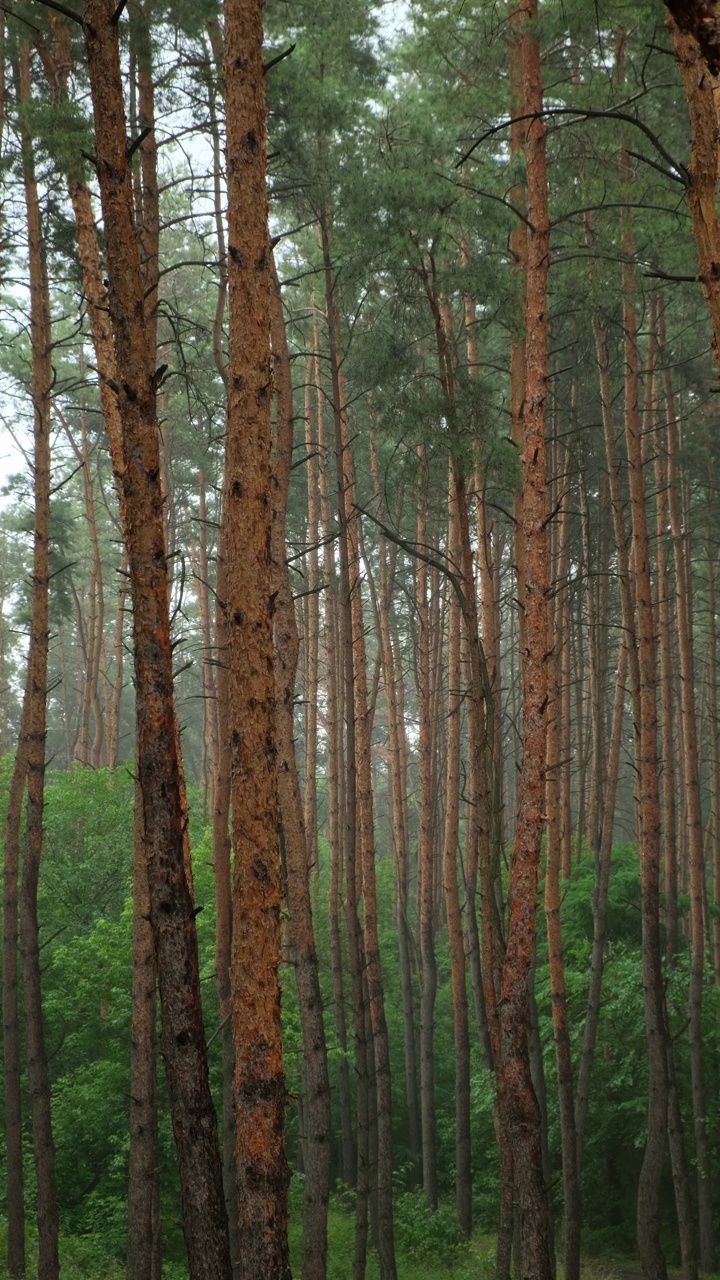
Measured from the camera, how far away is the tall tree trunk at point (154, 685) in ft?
20.4

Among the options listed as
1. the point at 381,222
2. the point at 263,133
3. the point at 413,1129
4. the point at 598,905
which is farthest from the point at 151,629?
the point at 413,1129

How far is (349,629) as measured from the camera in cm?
1278

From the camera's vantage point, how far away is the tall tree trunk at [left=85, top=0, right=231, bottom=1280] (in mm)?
6215

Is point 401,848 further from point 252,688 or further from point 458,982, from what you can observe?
point 252,688

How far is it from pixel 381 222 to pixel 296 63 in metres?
1.63

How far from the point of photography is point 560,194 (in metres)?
12.0

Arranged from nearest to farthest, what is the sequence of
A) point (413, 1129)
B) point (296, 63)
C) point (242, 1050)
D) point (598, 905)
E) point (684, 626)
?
point (242, 1050)
point (296, 63)
point (598, 905)
point (684, 626)
point (413, 1129)

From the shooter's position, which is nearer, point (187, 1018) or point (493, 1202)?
point (187, 1018)

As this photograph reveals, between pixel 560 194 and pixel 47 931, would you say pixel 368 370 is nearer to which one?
pixel 560 194

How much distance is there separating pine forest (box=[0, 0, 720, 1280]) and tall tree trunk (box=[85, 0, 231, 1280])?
1.0 inches

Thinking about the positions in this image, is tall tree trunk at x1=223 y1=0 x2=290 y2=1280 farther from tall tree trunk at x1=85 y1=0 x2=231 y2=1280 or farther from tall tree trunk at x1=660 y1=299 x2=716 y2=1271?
tall tree trunk at x1=660 y1=299 x2=716 y2=1271

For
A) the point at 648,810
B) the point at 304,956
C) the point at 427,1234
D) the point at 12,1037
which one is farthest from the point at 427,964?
the point at 304,956

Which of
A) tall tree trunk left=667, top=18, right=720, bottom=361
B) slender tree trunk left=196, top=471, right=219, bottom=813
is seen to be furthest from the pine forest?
slender tree trunk left=196, top=471, right=219, bottom=813

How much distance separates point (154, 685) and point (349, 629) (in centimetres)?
631
